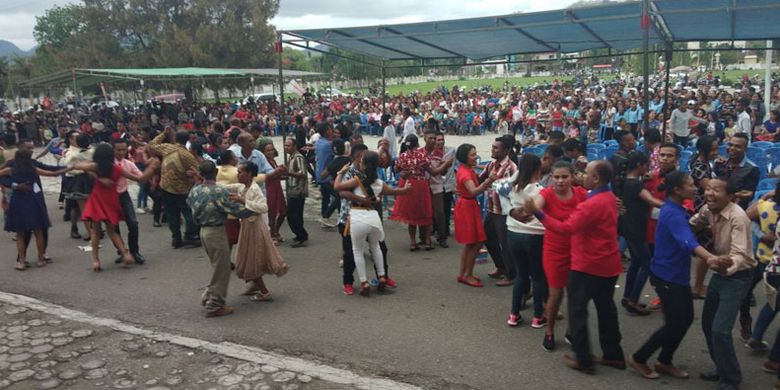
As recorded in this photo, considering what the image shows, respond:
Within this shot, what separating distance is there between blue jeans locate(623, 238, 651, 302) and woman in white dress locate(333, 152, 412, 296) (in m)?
2.21

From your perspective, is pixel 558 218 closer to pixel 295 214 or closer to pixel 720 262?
pixel 720 262

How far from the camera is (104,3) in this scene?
1374 inches

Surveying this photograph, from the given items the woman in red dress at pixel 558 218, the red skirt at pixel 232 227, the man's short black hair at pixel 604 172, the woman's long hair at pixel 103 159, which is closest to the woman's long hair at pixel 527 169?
the woman in red dress at pixel 558 218

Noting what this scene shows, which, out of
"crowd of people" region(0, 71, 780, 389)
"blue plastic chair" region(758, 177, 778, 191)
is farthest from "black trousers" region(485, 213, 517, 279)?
"blue plastic chair" region(758, 177, 778, 191)

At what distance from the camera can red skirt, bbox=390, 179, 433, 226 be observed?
7.40m

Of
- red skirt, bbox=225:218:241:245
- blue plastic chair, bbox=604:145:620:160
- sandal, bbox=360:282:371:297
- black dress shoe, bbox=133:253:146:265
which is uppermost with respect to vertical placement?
blue plastic chair, bbox=604:145:620:160

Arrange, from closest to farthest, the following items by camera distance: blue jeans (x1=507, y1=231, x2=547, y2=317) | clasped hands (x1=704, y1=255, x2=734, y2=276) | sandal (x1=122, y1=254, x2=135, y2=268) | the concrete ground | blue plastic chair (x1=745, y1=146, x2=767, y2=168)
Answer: clasped hands (x1=704, y1=255, x2=734, y2=276) → the concrete ground → blue jeans (x1=507, y1=231, x2=547, y2=317) → sandal (x1=122, y1=254, x2=135, y2=268) → blue plastic chair (x1=745, y1=146, x2=767, y2=168)

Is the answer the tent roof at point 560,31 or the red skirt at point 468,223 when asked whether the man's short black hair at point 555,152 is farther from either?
the tent roof at point 560,31

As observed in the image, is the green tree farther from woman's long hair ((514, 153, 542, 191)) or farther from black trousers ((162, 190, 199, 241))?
woman's long hair ((514, 153, 542, 191))

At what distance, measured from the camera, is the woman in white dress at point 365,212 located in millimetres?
5641

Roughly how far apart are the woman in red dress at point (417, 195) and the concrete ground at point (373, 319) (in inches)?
13.9

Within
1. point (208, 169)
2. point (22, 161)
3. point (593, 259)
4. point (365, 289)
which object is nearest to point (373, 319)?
point (365, 289)

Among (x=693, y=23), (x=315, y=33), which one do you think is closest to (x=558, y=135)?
(x=693, y=23)

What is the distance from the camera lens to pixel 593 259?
3.95 metres
